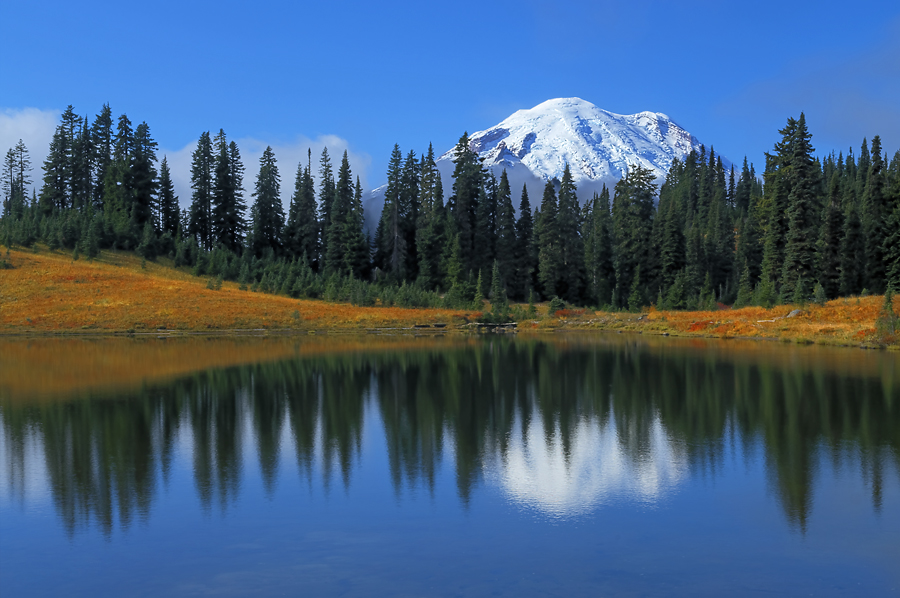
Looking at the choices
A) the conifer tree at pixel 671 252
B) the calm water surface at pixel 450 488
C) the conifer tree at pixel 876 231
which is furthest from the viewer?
the conifer tree at pixel 671 252

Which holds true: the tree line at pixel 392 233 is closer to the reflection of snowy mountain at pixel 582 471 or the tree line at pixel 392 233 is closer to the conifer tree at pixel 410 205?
the conifer tree at pixel 410 205

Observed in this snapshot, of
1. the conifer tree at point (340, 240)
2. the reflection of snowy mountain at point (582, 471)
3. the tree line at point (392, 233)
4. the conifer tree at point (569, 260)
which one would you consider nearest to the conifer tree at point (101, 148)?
the tree line at point (392, 233)

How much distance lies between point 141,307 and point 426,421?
151ft

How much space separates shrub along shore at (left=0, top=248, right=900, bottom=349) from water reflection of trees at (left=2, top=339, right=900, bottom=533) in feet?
73.2

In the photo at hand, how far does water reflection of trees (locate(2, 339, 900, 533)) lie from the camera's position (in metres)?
12.4

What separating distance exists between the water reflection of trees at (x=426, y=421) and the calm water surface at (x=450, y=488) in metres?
0.09

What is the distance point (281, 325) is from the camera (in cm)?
5516

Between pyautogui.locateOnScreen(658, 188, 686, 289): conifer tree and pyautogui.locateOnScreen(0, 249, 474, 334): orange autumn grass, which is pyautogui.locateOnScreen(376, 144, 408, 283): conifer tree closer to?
pyautogui.locateOnScreen(0, 249, 474, 334): orange autumn grass

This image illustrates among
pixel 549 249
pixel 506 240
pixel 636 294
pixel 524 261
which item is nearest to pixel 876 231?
pixel 636 294

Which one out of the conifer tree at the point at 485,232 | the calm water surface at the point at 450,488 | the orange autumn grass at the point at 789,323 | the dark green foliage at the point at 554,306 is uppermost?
the conifer tree at the point at 485,232

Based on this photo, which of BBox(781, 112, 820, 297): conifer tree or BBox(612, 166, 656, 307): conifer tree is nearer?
BBox(781, 112, 820, 297): conifer tree

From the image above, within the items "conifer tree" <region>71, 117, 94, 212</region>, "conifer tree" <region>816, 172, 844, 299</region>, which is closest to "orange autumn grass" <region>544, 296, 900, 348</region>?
"conifer tree" <region>816, 172, 844, 299</region>

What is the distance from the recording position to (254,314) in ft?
186

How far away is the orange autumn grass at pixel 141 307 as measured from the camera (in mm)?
52656
